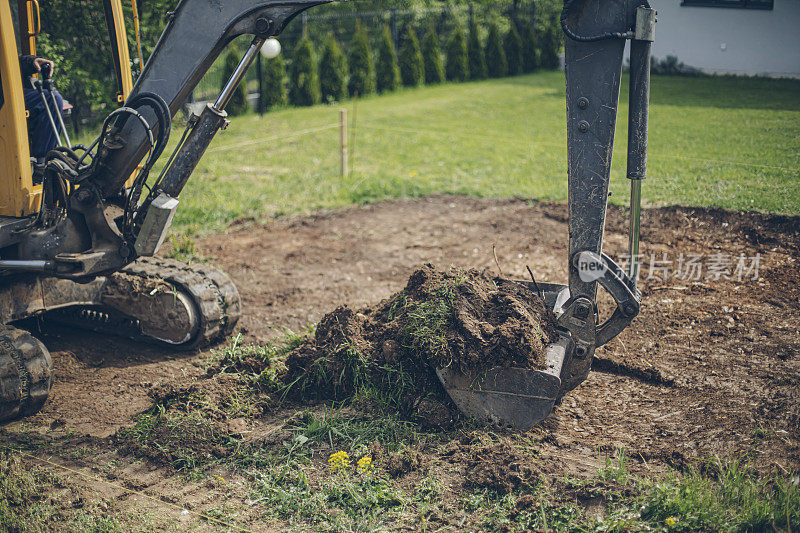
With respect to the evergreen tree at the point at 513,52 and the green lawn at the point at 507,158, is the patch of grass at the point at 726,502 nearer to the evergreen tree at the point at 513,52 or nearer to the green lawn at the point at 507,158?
the green lawn at the point at 507,158

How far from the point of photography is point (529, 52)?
2200 centimetres

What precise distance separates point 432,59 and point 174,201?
1714 centimetres

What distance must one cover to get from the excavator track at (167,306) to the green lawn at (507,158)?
2.73m

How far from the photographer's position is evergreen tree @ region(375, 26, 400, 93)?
19.3 meters

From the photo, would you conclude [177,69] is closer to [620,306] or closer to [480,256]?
[620,306]

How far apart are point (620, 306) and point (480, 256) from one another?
331 centimetres

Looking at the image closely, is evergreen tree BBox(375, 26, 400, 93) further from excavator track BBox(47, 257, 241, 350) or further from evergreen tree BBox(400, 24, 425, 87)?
excavator track BBox(47, 257, 241, 350)

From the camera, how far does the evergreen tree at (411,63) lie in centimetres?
2008

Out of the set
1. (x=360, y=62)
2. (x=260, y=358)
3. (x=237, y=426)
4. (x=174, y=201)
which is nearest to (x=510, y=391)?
(x=237, y=426)

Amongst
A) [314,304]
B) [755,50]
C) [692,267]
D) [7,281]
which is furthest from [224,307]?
[755,50]

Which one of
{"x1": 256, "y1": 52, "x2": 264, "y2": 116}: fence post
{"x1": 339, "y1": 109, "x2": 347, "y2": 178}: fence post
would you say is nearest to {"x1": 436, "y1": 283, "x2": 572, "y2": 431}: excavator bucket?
{"x1": 339, "y1": 109, "x2": 347, "y2": 178}: fence post

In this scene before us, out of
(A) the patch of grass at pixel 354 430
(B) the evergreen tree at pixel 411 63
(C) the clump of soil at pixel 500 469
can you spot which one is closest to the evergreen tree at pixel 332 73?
(B) the evergreen tree at pixel 411 63

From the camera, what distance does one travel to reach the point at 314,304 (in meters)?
6.51

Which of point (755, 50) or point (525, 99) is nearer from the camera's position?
point (755, 50)
